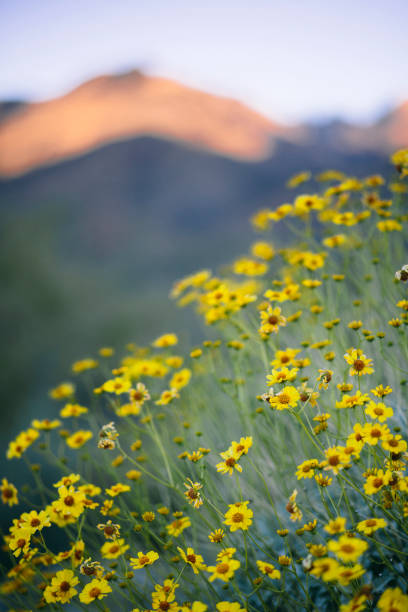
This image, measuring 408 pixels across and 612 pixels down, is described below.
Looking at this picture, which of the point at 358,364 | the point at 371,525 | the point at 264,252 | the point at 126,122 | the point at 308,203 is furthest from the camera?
the point at 126,122

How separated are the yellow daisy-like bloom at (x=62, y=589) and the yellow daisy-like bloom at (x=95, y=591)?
60mm

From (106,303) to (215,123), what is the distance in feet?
32.1

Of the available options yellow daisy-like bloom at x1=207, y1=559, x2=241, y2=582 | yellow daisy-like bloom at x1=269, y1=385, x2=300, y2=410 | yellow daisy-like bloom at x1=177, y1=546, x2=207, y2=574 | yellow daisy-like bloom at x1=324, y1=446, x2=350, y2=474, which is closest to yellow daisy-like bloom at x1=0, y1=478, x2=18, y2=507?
yellow daisy-like bloom at x1=177, y1=546, x2=207, y2=574

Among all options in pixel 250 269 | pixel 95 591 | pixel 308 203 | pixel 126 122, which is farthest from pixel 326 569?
pixel 126 122

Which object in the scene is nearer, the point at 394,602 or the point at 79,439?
the point at 394,602

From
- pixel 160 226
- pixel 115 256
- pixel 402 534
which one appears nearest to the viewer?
pixel 402 534

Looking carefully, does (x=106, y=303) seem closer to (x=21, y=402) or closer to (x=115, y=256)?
(x=115, y=256)

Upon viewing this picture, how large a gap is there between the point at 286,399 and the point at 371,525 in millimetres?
427

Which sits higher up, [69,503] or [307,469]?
[69,503]

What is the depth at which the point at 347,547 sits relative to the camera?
104 cm

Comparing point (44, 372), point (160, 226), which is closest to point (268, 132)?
point (160, 226)

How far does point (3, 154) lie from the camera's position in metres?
13.5

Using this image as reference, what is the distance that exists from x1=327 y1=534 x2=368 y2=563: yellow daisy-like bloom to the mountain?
12.8m

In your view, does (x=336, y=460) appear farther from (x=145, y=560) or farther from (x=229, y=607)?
(x=145, y=560)
